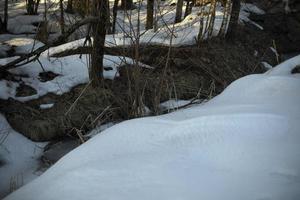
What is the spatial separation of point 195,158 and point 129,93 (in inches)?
110

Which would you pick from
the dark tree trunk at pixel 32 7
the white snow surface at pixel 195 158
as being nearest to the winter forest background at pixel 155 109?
the white snow surface at pixel 195 158

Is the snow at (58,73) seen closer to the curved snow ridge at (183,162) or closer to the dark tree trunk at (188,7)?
the curved snow ridge at (183,162)

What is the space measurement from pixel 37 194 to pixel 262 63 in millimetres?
6492

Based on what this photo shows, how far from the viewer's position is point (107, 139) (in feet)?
9.04

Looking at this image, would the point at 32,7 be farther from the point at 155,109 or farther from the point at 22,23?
the point at 155,109

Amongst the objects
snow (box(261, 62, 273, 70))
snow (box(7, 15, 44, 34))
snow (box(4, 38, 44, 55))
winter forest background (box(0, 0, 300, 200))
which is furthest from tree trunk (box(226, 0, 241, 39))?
snow (box(7, 15, 44, 34))

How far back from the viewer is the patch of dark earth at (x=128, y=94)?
5.49m

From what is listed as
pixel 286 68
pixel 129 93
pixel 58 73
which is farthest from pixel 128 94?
pixel 286 68

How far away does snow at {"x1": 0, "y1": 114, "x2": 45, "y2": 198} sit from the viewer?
4836 mm

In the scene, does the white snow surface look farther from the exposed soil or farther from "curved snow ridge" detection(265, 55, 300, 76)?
the exposed soil

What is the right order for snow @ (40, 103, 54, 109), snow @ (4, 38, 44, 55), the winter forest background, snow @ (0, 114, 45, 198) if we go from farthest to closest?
snow @ (4, 38, 44, 55) → snow @ (40, 103, 54, 109) → snow @ (0, 114, 45, 198) → the winter forest background

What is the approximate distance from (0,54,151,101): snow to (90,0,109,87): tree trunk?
37 cm

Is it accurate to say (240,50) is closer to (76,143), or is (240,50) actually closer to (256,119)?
(76,143)

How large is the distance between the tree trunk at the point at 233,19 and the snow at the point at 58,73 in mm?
2552
